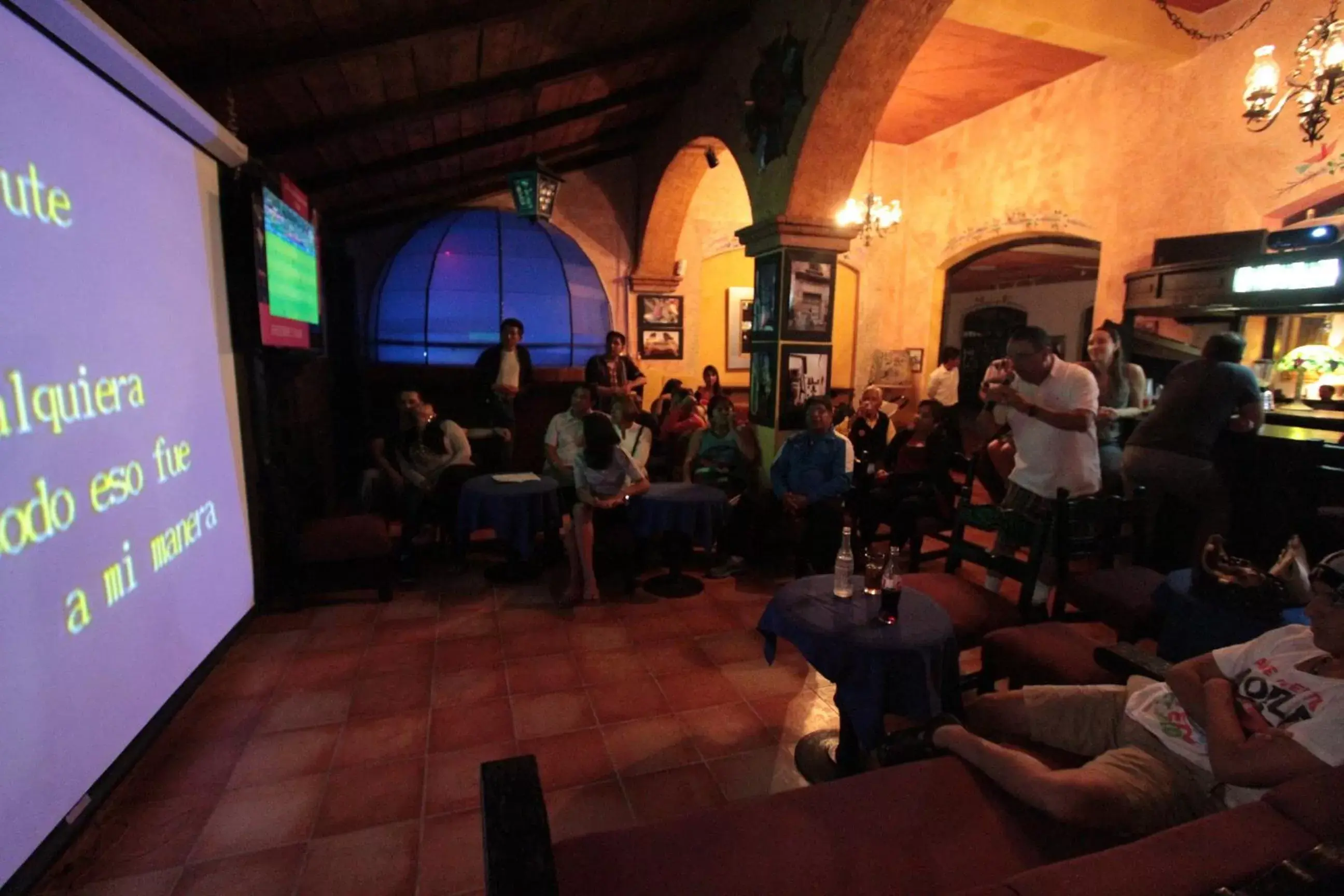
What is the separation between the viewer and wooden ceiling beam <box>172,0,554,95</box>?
9.98 ft

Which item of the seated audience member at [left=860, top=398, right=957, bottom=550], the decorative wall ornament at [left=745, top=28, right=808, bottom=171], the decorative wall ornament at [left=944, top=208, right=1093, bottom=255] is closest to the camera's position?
the decorative wall ornament at [left=745, top=28, right=808, bottom=171]

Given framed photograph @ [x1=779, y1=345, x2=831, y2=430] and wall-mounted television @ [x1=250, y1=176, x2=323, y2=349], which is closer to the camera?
wall-mounted television @ [x1=250, y1=176, x2=323, y2=349]

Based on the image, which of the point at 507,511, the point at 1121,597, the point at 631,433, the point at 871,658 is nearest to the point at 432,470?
the point at 507,511

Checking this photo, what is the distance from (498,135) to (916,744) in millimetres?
5764

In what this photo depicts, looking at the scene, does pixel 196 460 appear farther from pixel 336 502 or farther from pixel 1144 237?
pixel 1144 237

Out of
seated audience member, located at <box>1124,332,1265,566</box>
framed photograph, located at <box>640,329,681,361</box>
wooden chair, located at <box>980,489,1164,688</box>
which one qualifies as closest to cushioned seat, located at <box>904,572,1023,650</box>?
wooden chair, located at <box>980,489,1164,688</box>

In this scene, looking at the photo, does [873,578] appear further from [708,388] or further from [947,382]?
[947,382]

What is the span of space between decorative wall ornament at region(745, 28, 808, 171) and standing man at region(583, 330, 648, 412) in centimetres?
253

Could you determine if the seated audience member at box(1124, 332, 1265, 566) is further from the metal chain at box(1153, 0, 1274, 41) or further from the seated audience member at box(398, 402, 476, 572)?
the seated audience member at box(398, 402, 476, 572)

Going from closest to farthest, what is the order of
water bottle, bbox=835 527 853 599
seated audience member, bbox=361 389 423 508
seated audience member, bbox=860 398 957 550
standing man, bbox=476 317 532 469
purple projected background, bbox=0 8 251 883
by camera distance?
purple projected background, bbox=0 8 251 883 < water bottle, bbox=835 527 853 599 < seated audience member, bbox=860 398 957 550 < seated audience member, bbox=361 389 423 508 < standing man, bbox=476 317 532 469

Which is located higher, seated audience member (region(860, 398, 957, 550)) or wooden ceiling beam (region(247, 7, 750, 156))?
wooden ceiling beam (region(247, 7, 750, 156))

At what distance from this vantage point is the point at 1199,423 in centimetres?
383

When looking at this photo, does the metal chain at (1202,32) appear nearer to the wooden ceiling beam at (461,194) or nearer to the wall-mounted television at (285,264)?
the wooden ceiling beam at (461,194)

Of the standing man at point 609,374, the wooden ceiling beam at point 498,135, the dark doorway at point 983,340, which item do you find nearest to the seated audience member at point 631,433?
the standing man at point 609,374
